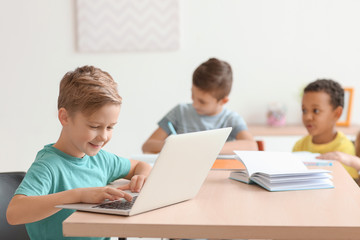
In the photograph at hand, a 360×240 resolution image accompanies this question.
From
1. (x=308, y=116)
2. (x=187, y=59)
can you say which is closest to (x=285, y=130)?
(x=187, y=59)

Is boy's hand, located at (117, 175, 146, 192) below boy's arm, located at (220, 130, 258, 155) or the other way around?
the other way around

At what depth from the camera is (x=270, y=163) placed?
1353mm

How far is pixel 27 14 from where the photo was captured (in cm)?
385

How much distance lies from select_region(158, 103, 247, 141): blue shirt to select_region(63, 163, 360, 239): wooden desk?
3.97 ft

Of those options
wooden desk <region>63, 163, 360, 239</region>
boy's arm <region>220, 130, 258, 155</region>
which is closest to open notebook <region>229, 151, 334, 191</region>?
wooden desk <region>63, 163, 360, 239</region>

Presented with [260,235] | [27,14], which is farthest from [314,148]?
[27,14]

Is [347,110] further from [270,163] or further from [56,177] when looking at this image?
[56,177]

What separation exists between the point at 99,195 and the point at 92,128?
0.24 m

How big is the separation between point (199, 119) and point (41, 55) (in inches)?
76.9

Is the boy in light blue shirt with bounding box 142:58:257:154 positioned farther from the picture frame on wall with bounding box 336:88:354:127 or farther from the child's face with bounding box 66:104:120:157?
the picture frame on wall with bounding box 336:88:354:127

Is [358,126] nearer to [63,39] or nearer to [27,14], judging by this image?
[63,39]

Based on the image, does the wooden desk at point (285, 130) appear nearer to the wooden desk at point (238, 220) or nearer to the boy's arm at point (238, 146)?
the boy's arm at point (238, 146)

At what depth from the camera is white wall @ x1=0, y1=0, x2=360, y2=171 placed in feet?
11.9

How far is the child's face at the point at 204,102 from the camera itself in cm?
226
